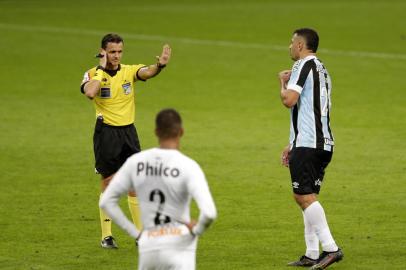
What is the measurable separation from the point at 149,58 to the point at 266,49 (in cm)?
426

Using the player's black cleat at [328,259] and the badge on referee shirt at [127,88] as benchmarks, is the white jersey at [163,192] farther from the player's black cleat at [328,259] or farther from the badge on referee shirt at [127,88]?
the badge on referee shirt at [127,88]

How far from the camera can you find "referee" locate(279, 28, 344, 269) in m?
11.4

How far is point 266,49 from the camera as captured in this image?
32.8m

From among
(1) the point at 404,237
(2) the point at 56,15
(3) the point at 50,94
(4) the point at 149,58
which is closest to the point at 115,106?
(1) the point at 404,237

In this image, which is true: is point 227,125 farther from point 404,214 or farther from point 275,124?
point 404,214

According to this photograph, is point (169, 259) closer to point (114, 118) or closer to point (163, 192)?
point (163, 192)

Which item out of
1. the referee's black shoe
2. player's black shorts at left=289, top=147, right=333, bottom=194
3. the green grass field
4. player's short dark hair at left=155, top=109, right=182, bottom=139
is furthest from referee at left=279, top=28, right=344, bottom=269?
player's short dark hair at left=155, top=109, right=182, bottom=139

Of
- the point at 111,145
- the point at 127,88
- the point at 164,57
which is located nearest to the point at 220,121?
the point at 127,88

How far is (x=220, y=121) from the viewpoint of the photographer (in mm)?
22578

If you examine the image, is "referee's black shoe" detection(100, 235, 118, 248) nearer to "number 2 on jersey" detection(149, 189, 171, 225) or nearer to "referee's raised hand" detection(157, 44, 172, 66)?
"referee's raised hand" detection(157, 44, 172, 66)

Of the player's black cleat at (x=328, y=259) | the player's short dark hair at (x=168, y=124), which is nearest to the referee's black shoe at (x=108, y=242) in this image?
the player's black cleat at (x=328, y=259)

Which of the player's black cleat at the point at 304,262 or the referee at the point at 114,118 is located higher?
the referee at the point at 114,118

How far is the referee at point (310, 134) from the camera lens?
11.4m

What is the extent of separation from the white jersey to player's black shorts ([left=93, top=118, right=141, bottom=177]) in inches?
172
